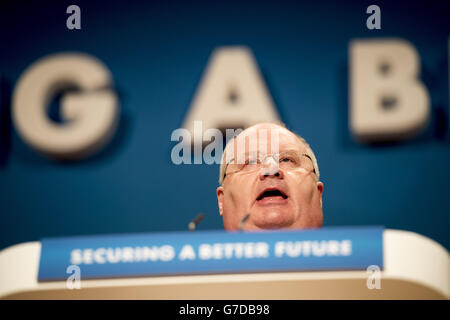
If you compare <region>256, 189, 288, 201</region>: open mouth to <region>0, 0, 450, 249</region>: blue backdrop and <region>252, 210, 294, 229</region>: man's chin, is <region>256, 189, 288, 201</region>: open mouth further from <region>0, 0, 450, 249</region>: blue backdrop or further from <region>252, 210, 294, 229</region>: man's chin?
<region>0, 0, 450, 249</region>: blue backdrop

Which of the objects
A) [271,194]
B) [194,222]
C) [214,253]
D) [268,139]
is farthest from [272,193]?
[214,253]

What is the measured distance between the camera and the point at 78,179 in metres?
3.83

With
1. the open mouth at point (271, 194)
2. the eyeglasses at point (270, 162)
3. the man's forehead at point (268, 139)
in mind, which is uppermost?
the man's forehead at point (268, 139)

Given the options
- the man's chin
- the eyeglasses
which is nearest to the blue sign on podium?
the man's chin

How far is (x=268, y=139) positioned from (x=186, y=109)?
1.45m

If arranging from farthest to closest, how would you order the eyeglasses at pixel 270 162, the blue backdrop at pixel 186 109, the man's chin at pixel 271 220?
1. the blue backdrop at pixel 186 109
2. the eyeglasses at pixel 270 162
3. the man's chin at pixel 271 220

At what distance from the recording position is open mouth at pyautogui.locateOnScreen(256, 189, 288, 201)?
2.38 metres

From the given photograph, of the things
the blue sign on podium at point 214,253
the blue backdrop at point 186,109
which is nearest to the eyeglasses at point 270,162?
the blue sign on podium at point 214,253

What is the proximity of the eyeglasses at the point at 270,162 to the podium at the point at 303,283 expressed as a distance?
27.0 inches

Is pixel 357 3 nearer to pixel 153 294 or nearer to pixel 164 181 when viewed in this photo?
pixel 164 181

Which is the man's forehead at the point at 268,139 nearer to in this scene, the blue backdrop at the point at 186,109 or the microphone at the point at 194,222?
the microphone at the point at 194,222

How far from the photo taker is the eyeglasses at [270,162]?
2.46 meters

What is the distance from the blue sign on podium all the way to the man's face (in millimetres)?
498

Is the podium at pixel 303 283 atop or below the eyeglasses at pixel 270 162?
below
